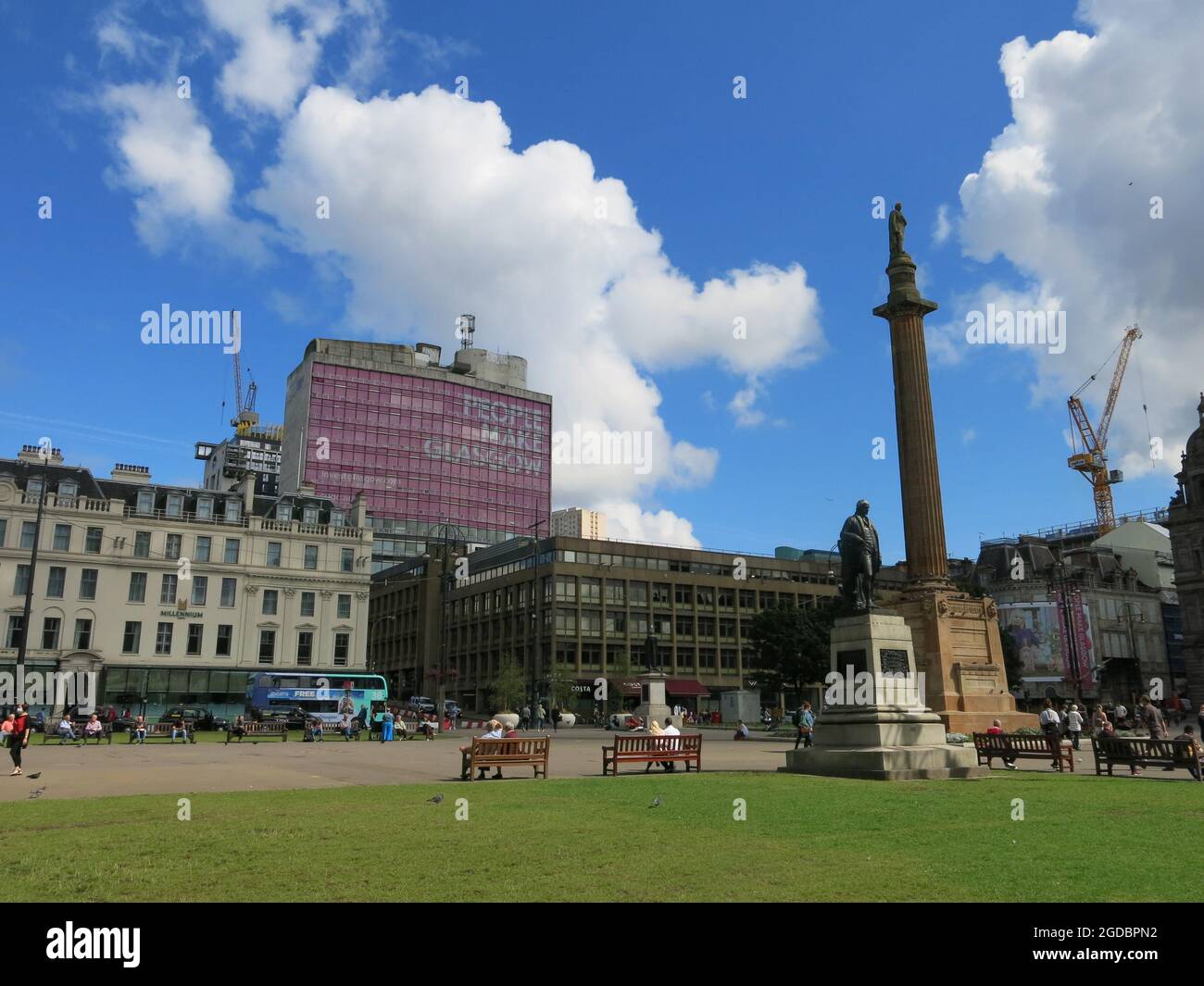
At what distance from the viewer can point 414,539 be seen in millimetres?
127688

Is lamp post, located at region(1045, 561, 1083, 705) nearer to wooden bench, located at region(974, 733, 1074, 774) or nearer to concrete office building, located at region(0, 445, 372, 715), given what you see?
wooden bench, located at region(974, 733, 1074, 774)

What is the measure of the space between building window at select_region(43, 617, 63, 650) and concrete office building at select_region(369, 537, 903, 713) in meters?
29.2

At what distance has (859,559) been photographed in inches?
781

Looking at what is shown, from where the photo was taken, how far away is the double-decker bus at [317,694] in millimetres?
53688

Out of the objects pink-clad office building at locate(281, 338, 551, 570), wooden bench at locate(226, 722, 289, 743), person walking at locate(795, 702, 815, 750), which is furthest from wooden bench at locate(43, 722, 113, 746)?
pink-clad office building at locate(281, 338, 551, 570)

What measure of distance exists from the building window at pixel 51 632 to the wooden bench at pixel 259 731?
20.8m

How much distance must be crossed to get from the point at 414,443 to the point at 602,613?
55.1 metres

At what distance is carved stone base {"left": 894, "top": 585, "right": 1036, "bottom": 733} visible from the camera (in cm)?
3416

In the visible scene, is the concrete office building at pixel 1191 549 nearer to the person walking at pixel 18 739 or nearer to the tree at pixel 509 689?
the tree at pixel 509 689

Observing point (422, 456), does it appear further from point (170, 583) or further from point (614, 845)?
point (614, 845)

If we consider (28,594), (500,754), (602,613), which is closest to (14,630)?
(28,594)
